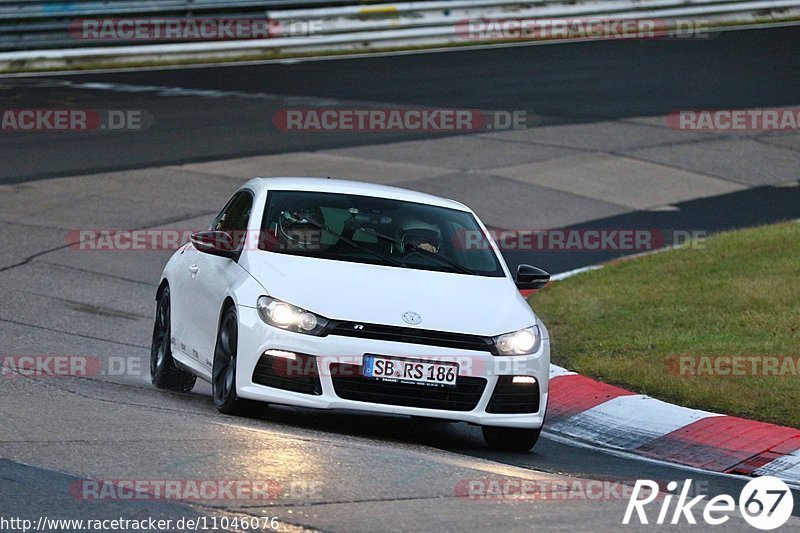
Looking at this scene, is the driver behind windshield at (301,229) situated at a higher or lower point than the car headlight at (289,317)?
higher

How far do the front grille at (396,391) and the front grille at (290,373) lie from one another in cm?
11

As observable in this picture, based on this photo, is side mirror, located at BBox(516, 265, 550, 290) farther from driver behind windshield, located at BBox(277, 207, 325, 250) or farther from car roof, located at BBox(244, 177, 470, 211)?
driver behind windshield, located at BBox(277, 207, 325, 250)

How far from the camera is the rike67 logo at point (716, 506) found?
6430 mm

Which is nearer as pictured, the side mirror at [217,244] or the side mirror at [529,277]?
the side mirror at [217,244]

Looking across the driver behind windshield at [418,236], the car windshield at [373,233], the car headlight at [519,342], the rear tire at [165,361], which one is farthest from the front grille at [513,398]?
the rear tire at [165,361]

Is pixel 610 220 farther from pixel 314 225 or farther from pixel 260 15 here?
pixel 260 15

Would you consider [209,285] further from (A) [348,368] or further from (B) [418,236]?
(A) [348,368]

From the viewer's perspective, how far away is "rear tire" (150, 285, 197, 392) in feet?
32.5

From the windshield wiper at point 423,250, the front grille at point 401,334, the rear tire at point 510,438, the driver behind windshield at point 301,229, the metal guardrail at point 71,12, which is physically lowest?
the rear tire at point 510,438

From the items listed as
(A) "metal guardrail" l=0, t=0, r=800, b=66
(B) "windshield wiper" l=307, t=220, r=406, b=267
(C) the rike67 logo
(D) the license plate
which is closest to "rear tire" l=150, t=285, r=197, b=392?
(B) "windshield wiper" l=307, t=220, r=406, b=267

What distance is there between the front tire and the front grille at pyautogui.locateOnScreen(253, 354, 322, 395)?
21 cm

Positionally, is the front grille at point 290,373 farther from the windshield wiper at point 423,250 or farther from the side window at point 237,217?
the windshield wiper at point 423,250

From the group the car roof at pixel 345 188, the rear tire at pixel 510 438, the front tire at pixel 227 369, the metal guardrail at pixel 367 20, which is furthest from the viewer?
the metal guardrail at pixel 367 20

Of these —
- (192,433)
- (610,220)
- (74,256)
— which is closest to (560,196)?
(610,220)
